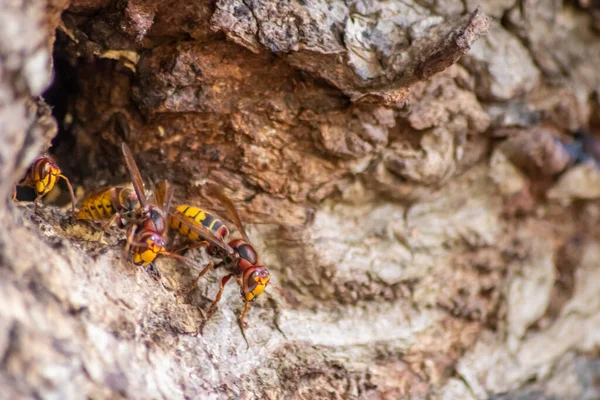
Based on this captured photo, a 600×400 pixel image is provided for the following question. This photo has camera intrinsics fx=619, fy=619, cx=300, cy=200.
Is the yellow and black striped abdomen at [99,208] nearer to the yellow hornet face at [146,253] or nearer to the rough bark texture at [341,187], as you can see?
the rough bark texture at [341,187]

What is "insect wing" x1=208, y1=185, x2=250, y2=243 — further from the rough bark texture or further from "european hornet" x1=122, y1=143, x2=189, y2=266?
"european hornet" x1=122, y1=143, x2=189, y2=266

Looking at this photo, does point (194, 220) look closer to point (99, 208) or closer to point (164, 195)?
point (164, 195)

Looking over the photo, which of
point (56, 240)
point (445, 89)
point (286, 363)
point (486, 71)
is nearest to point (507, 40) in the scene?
point (486, 71)

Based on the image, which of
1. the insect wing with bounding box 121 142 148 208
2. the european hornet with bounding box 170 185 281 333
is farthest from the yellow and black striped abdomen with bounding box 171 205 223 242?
the insect wing with bounding box 121 142 148 208

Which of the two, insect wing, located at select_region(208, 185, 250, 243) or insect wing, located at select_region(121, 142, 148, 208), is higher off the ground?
insect wing, located at select_region(208, 185, 250, 243)

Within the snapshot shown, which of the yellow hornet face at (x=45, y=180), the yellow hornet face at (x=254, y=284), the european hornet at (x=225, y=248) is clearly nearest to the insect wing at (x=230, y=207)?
the european hornet at (x=225, y=248)
